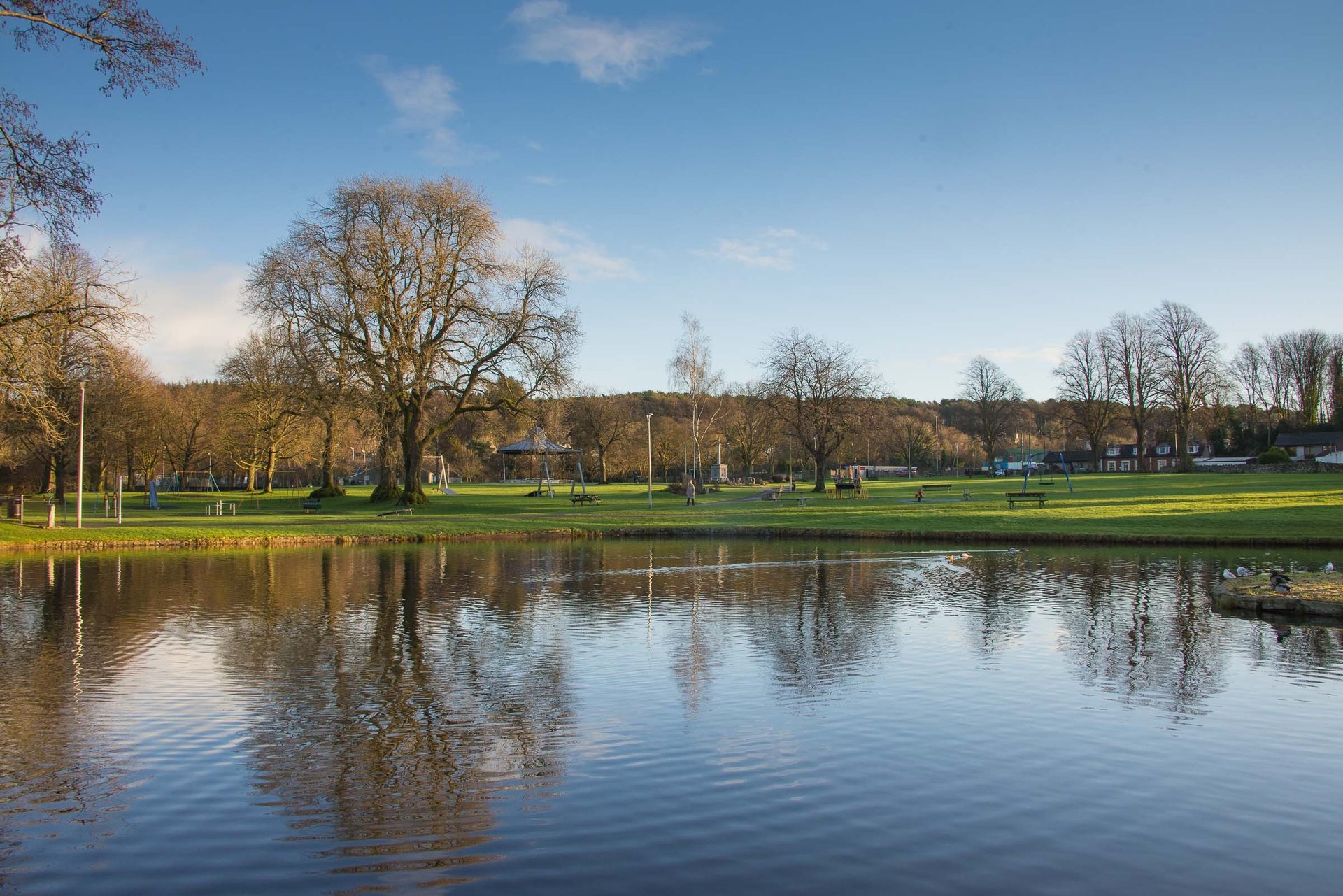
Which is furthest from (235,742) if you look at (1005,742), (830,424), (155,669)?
(830,424)

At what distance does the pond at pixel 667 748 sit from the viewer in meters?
5.97

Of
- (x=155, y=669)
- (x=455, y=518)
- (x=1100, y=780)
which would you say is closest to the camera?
(x=1100, y=780)

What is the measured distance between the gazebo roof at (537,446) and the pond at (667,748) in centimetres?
3582

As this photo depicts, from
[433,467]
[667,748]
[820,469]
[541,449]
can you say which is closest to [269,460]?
[541,449]

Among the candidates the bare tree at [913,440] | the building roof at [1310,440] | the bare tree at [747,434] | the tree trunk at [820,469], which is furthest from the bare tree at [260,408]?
the building roof at [1310,440]

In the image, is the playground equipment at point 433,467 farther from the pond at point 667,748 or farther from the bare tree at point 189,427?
the pond at point 667,748

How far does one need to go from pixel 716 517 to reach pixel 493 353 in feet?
45.7

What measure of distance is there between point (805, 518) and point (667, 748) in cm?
3043

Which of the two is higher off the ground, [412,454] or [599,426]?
[599,426]

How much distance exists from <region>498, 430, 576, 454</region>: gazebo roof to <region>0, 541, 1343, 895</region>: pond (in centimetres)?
3582

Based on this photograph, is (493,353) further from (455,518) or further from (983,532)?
(983,532)

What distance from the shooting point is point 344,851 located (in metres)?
6.13

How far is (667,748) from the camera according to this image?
27.5 feet

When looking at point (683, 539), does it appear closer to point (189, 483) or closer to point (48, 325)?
point (48, 325)
